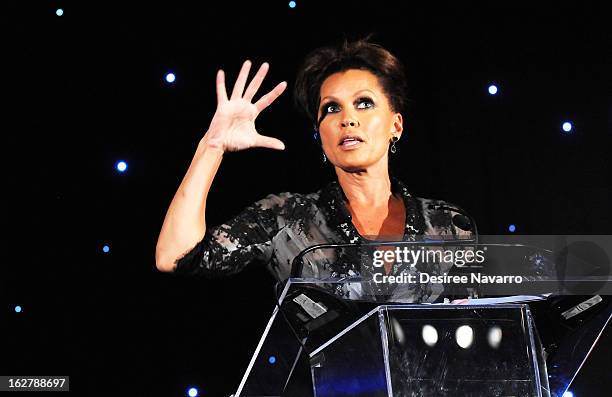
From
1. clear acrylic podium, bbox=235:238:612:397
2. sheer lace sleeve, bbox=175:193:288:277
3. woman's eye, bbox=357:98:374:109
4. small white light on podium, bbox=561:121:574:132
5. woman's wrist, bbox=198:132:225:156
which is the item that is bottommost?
clear acrylic podium, bbox=235:238:612:397

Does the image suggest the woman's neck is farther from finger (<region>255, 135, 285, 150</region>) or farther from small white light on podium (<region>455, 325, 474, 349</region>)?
small white light on podium (<region>455, 325, 474, 349</region>)

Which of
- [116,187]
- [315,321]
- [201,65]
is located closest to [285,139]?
[201,65]

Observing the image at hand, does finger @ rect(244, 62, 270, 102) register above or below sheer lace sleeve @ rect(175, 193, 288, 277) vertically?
above

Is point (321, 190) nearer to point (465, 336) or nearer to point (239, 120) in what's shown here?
point (239, 120)

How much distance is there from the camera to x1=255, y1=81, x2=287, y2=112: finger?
2229 millimetres

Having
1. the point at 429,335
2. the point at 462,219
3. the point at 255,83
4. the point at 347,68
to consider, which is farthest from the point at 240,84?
the point at 429,335

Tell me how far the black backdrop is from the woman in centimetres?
8

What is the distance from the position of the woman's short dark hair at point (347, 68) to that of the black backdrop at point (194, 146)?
0.15ft

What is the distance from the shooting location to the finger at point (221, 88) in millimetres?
2277

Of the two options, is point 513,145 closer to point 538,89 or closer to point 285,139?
point 538,89

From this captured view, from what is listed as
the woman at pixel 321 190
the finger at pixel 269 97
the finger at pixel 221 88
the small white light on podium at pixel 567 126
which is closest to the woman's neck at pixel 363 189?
the woman at pixel 321 190

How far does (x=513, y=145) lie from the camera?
8.02ft

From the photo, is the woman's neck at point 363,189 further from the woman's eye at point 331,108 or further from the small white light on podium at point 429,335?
the small white light on podium at point 429,335

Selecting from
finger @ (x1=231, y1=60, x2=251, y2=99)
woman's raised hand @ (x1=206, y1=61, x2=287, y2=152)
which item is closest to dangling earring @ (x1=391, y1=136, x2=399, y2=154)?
woman's raised hand @ (x1=206, y1=61, x2=287, y2=152)
